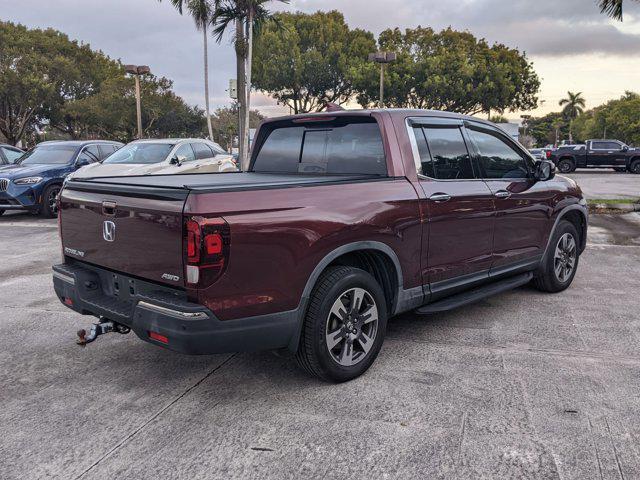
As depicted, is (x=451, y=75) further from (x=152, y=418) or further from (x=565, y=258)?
(x=152, y=418)

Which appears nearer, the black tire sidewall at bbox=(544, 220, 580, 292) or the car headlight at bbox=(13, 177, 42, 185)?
the black tire sidewall at bbox=(544, 220, 580, 292)

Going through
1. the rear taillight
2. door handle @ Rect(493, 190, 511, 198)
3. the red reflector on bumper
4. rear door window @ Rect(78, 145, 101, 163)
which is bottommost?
the red reflector on bumper

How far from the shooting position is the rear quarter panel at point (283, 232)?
2832 mm

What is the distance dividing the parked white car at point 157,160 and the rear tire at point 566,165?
2248 cm

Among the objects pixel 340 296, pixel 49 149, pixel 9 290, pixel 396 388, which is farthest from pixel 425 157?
pixel 49 149

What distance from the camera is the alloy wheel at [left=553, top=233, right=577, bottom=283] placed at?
5.57m

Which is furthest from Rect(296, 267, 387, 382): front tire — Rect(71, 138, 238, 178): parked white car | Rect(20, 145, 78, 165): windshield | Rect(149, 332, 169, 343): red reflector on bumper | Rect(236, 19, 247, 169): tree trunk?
Rect(236, 19, 247, 169): tree trunk

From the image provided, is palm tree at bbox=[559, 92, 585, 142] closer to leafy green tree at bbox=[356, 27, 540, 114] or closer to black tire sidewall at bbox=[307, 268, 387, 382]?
leafy green tree at bbox=[356, 27, 540, 114]

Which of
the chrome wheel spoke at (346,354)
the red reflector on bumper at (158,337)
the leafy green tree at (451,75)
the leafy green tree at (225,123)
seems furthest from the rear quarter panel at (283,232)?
the leafy green tree at (225,123)

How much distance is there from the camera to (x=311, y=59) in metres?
42.8

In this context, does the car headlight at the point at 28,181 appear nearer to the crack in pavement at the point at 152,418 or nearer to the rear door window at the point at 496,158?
the crack in pavement at the point at 152,418

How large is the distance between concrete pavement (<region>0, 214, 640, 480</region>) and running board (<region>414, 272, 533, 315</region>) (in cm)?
32

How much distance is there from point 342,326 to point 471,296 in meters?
1.44

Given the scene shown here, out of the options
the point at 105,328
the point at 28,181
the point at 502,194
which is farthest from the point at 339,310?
the point at 28,181
